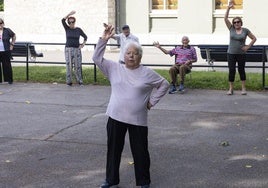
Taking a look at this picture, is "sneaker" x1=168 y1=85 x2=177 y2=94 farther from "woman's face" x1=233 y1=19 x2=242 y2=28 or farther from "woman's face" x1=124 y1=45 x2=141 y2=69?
"woman's face" x1=124 y1=45 x2=141 y2=69

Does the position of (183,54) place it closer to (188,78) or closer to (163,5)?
(188,78)

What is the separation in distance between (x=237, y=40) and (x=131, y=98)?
7039mm

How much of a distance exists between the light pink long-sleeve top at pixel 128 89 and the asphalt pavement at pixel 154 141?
92cm

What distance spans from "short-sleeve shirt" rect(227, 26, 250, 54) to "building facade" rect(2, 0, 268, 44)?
13167 mm

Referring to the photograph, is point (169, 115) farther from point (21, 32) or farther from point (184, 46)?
point (21, 32)

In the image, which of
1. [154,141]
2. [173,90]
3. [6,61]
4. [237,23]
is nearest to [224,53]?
[173,90]

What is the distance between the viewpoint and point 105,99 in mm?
12617

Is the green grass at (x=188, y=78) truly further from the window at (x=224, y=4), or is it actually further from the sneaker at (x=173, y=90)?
the window at (x=224, y=4)

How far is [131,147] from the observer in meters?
6.14

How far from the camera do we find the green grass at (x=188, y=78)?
14156 mm

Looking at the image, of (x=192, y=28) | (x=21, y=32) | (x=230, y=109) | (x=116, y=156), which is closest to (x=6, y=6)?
(x=21, y=32)

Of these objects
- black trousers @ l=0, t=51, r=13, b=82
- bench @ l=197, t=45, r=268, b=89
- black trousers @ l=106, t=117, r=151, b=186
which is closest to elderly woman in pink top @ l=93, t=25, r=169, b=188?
black trousers @ l=106, t=117, r=151, b=186

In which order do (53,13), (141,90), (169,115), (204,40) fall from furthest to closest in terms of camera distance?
(53,13) → (204,40) → (169,115) → (141,90)

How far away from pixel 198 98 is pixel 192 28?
1456 cm
